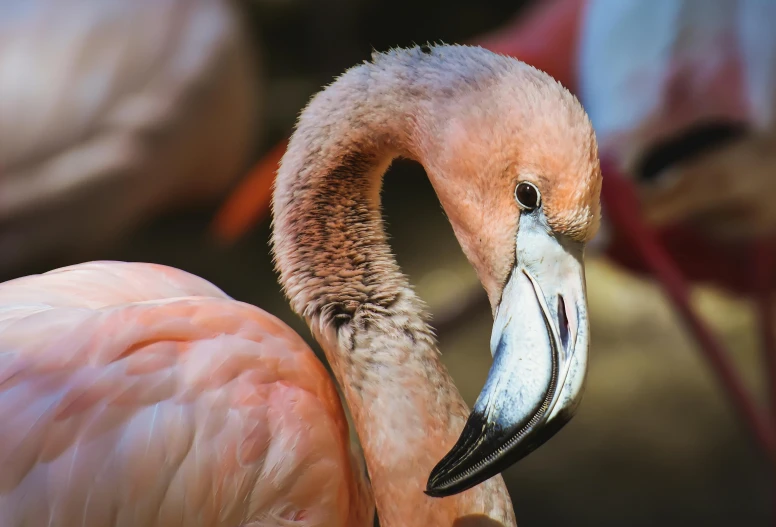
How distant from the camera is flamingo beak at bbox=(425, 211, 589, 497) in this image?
2.92 feet

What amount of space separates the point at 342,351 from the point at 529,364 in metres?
0.28

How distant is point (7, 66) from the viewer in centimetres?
259

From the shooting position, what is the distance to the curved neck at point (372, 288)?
3.46ft

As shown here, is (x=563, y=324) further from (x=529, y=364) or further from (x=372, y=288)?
(x=372, y=288)

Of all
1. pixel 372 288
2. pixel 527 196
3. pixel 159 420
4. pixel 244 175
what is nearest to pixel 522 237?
pixel 527 196

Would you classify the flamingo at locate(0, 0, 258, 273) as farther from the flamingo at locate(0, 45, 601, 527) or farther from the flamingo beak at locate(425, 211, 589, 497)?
the flamingo beak at locate(425, 211, 589, 497)

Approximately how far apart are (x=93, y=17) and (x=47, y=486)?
2.06m

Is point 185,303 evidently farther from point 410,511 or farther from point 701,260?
point 701,260

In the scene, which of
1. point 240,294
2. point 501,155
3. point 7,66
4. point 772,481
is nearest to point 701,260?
point 772,481

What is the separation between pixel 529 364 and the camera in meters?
0.91

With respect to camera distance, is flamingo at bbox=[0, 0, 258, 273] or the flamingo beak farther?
flamingo at bbox=[0, 0, 258, 273]

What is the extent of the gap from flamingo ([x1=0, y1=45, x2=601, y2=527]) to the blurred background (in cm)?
128

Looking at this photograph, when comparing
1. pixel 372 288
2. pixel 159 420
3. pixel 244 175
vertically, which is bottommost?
pixel 159 420

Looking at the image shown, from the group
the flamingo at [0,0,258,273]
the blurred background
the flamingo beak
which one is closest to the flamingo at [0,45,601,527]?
the flamingo beak
